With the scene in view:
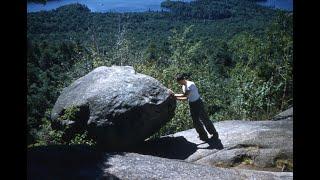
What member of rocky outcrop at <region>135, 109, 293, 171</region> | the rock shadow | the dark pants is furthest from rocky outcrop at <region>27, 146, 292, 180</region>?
the dark pants

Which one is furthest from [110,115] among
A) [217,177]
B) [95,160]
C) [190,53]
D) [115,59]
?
[190,53]

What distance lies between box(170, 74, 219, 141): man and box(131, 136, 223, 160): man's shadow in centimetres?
30

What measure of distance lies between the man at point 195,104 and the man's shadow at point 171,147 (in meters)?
0.30

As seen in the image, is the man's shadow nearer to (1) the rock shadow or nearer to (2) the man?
(2) the man

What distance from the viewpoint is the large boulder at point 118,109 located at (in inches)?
398

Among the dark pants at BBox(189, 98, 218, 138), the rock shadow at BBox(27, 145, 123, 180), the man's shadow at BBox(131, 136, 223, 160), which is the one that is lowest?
the man's shadow at BBox(131, 136, 223, 160)

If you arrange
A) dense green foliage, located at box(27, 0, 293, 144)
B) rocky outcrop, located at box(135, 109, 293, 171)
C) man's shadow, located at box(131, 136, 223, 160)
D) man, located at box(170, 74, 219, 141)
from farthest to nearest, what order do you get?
dense green foliage, located at box(27, 0, 293, 144) → man's shadow, located at box(131, 136, 223, 160) → man, located at box(170, 74, 219, 141) → rocky outcrop, located at box(135, 109, 293, 171)

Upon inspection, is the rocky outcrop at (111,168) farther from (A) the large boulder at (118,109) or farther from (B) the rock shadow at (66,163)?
(A) the large boulder at (118,109)

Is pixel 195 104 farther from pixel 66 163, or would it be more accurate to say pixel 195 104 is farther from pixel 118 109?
pixel 66 163

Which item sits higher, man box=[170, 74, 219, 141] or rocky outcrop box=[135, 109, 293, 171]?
man box=[170, 74, 219, 141]

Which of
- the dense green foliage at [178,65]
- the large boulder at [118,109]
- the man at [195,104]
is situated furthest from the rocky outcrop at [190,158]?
the dense green foliage at [178,65]

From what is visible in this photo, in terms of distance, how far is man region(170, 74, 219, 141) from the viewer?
32.4ft

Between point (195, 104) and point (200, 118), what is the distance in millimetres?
645
